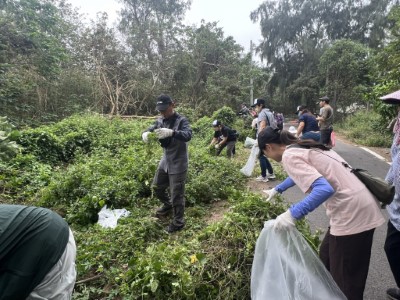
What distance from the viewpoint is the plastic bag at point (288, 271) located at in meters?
1.98

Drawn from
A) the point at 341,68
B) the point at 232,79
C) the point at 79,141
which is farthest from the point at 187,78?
the point at 79,141

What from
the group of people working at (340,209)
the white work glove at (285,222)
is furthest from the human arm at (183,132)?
the white work glove at (285,222)

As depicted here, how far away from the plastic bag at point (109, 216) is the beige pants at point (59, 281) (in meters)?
2.43

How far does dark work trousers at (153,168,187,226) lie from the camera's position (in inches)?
154

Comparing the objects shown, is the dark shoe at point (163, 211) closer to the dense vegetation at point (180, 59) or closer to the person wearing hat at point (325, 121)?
the person wearing hat at point (325, 121)

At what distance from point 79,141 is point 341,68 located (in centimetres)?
1869

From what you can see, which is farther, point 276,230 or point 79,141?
point 79,141

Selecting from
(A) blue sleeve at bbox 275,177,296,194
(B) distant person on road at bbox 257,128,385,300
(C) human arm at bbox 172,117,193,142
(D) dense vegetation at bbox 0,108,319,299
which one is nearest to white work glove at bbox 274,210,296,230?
(B) distant person on road at bbox 257,128,385,300

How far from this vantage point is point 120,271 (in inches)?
119

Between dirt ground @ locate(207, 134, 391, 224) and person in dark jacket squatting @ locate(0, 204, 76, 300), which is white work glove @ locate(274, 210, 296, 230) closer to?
person in dark jacket squatting @ locate(0, 204, 76, 300)

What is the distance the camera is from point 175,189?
3.91m

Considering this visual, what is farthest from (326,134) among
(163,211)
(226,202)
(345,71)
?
(345,71)

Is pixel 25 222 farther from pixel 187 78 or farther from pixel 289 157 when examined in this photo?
pixel 187 78

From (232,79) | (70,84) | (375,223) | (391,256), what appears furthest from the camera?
(232,79)
